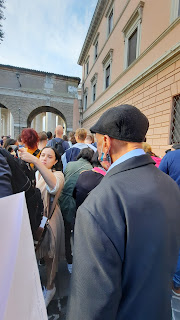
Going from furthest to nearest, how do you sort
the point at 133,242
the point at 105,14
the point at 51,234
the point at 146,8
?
the point at 105,14 < the point at 146,8 < the point at 51,234 < the point at 133,242

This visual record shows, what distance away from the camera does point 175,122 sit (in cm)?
495

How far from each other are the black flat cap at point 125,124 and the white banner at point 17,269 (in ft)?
1.82

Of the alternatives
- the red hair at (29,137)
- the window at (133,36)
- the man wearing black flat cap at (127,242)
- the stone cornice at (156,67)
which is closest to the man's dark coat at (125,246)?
the man wearing black flat cap at (127,242)

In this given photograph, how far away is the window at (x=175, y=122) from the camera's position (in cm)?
481

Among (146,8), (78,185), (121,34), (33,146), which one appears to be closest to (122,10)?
(121,34)

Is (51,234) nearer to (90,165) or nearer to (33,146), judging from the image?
(90,165)

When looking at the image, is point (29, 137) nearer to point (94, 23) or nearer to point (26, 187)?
point (26, 187)

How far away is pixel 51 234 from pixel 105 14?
15606mm

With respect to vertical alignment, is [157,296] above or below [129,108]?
below

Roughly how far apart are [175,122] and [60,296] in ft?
16.9

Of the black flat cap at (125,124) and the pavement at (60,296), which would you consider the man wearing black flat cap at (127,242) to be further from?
the pavement at (60,296)

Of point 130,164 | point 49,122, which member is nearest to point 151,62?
point 130,164

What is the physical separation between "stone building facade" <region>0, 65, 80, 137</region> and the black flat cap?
16.8 m

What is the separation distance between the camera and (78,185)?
79.5 inches
